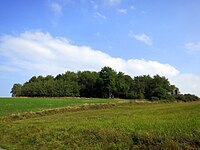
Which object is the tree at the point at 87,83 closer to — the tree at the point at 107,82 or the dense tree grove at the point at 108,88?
the dense tree grove at the point at 108,88

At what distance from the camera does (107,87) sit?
119m

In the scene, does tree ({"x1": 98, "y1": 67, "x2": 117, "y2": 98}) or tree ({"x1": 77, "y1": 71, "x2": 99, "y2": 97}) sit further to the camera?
tree ({"x1": 77, "y1": 71, "x2": 99, "y2": 97})

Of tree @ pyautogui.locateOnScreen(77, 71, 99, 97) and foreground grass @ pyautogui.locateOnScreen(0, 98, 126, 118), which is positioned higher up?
tree @ pyautogui.locateOnScreen(77, 71, 99, 97)

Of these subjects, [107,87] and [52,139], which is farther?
[107,87]

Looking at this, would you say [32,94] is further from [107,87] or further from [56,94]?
[107,87]

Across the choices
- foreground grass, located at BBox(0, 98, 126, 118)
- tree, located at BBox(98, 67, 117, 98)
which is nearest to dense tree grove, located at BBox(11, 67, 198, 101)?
tree, located at BBox(98, 67, 117, 98)

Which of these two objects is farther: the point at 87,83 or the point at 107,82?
the point at 87,83

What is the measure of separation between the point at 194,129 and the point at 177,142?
1.31 metres

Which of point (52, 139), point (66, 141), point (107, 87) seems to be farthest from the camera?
point (107, 87)

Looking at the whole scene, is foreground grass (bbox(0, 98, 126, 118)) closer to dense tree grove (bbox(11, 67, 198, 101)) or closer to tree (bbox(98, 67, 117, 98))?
tree (bbox(98, 67, 117, 98))

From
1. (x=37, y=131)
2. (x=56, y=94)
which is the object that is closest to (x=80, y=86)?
(x=56, y=94)

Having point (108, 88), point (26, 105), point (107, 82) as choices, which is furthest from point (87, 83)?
point (26, 105)

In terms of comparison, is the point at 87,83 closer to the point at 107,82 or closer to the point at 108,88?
the point at 107,82

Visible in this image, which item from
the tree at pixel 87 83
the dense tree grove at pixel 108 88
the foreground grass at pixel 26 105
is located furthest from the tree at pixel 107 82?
the foreground grass at pixel 26 105
